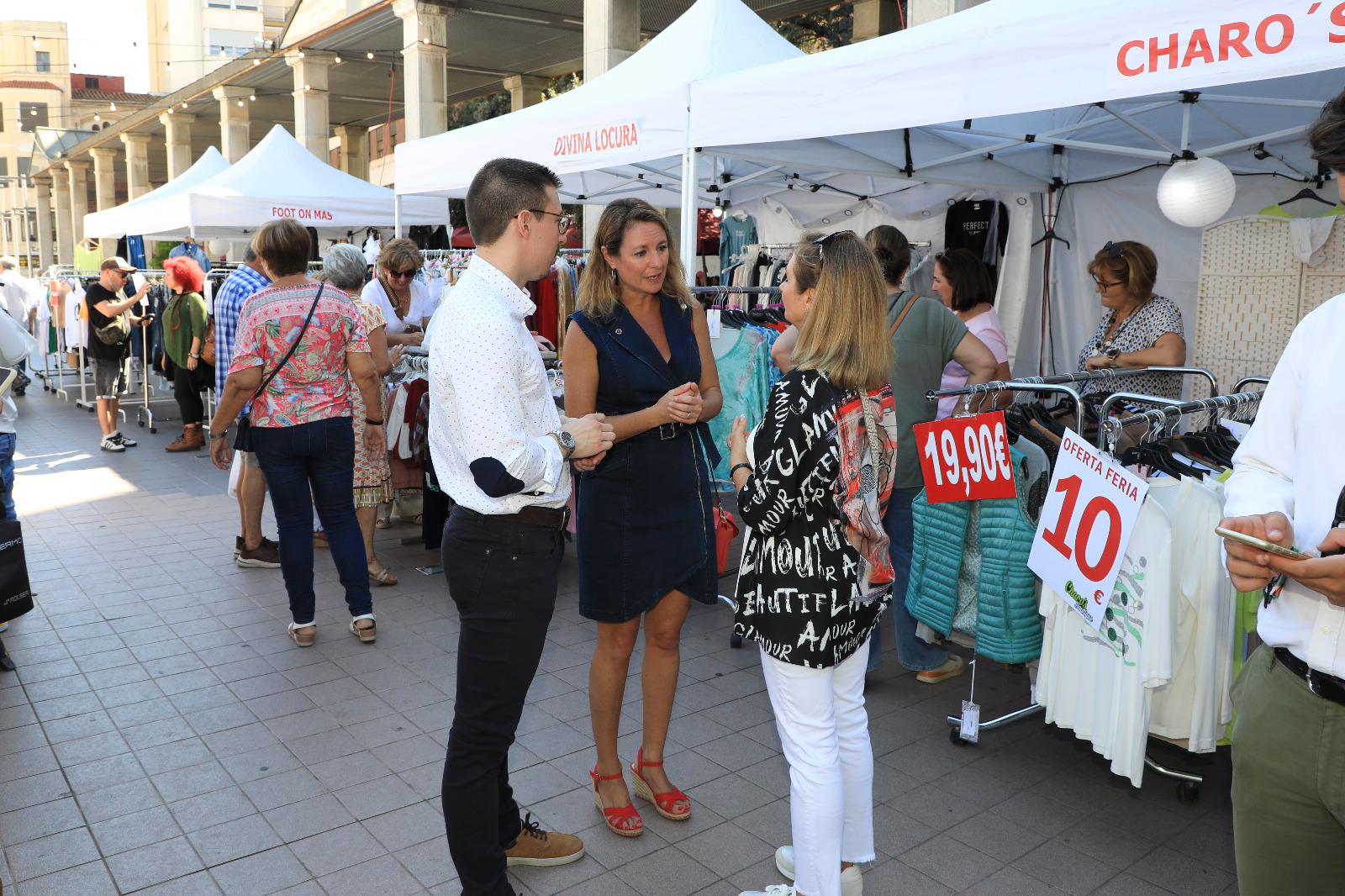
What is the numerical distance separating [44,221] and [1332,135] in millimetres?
56928

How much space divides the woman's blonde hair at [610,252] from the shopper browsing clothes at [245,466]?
11.3 feet

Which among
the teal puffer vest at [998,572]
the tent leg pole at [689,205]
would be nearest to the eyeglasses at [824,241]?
the teal puffer vest at [998,572]

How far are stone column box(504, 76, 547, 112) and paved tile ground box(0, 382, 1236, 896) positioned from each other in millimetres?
17857

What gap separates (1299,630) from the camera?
149cm

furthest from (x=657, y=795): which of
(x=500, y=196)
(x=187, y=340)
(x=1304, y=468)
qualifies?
(x=187, y=340)

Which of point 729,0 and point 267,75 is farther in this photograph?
point 267,75

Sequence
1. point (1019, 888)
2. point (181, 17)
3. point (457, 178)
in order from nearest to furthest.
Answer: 1. point (1019, 888)
2. point (457, 178)
3. point (181, 17)

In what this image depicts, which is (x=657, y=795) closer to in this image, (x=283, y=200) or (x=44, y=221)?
(x=283, y=200)

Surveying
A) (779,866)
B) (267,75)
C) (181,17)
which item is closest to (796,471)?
(779,866)

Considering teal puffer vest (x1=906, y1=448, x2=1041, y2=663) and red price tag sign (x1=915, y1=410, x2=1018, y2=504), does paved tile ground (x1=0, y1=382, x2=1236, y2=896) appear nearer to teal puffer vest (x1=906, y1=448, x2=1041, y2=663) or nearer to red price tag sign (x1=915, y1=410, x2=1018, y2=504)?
teal puffer vest (x1=906, y1=448, x2=1041, y2=663)

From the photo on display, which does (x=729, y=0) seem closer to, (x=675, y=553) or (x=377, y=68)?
(x=675, y=553)

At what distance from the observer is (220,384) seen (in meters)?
5.70

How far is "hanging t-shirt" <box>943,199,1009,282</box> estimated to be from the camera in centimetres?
709

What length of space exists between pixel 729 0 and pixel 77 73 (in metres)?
82.5
